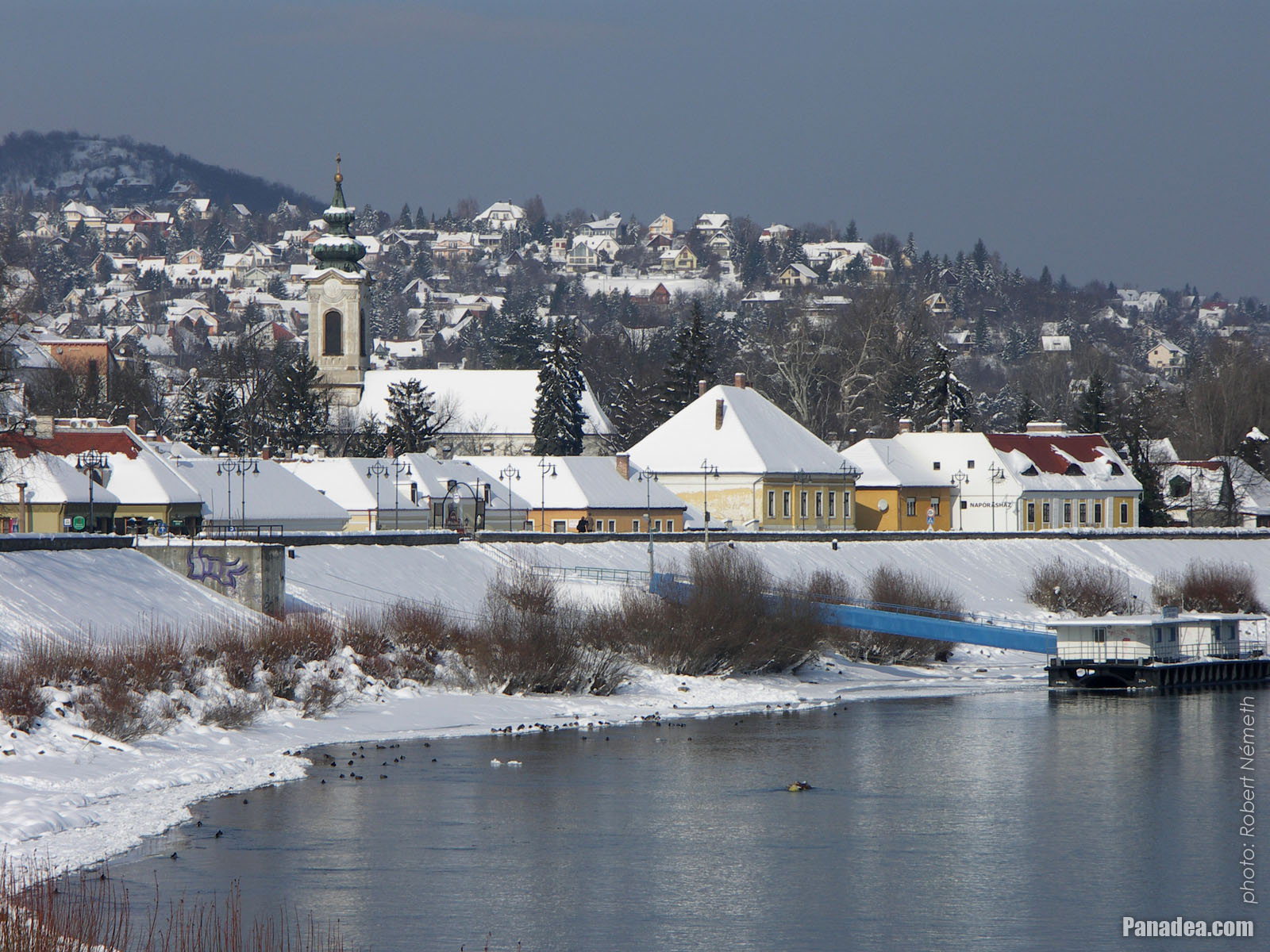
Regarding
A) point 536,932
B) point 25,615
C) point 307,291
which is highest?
point 307,291

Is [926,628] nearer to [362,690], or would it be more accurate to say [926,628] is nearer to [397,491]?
[362,690]

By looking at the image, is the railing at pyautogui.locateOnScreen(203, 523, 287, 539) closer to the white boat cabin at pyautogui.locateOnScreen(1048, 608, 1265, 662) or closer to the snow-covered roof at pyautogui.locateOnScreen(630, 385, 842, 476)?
the snow-covered roof at pyautogui.locateOnScreen(630, 385, 842, 476)

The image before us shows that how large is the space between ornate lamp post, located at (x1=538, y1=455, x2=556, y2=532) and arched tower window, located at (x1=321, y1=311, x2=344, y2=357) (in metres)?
39.0

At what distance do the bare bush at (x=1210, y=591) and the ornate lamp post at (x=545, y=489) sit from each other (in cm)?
2444

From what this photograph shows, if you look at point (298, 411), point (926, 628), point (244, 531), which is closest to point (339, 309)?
point (298, 411)

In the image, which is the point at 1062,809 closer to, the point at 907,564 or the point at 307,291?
the point at 907,564

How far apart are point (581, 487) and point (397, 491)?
8.00 m

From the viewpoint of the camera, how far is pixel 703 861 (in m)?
26.4

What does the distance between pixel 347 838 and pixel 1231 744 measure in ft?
66.7

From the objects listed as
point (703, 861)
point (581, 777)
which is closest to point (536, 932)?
point (703, 861)

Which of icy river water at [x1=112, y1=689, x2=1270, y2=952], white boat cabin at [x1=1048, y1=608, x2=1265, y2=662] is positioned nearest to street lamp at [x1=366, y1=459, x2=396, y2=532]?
white boat cabin at [x1=1048, y1=608, x2=1265, y2=662]

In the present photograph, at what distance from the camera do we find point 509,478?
7838cm

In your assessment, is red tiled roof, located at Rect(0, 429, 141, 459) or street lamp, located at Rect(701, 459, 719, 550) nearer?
red tiled roof, located at Rect(0, 429, 141, 459)

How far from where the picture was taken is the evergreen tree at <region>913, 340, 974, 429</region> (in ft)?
335
